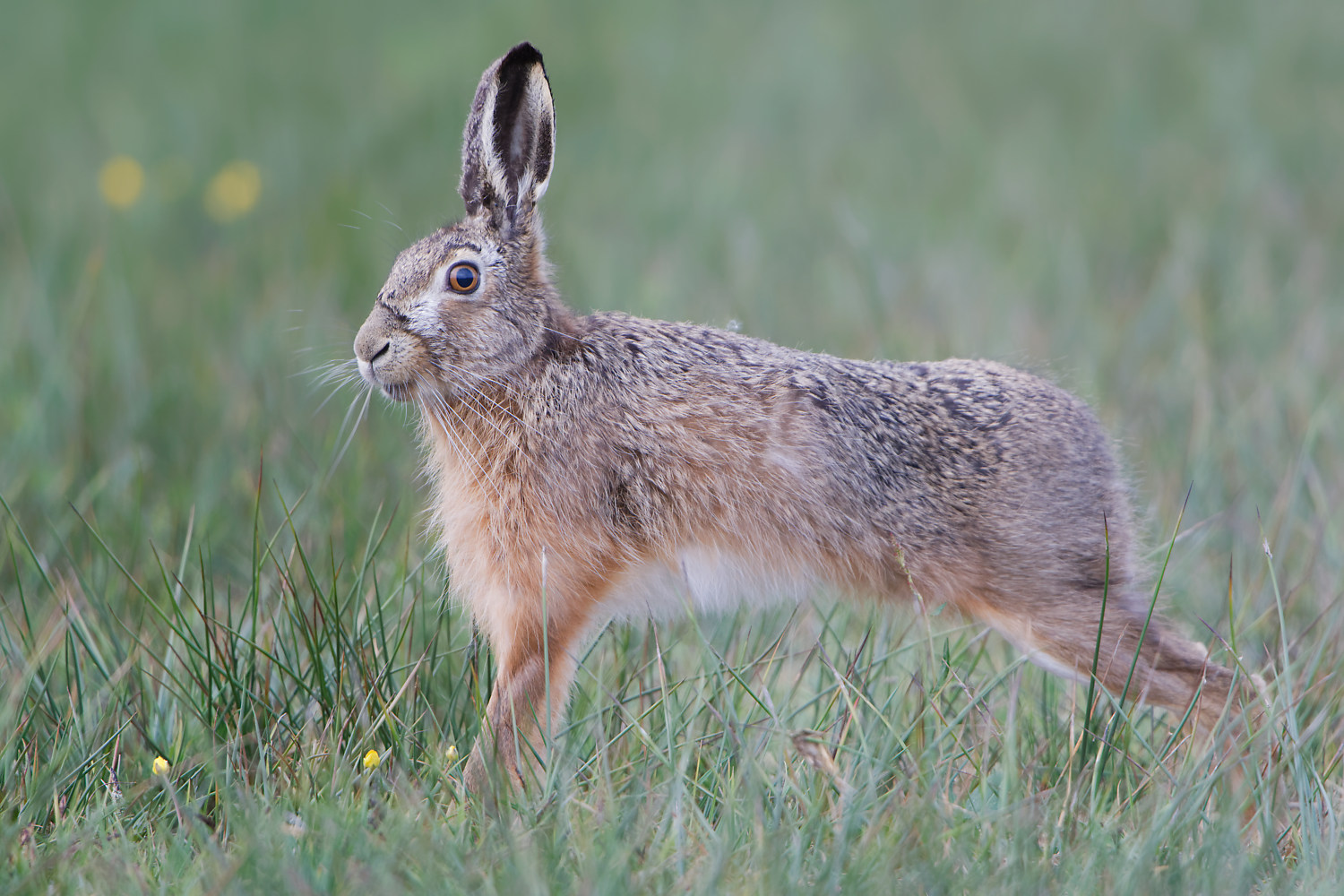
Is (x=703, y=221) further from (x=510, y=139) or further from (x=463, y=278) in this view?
(x=463, y=278)

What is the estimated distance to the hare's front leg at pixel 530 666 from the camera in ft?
11.2

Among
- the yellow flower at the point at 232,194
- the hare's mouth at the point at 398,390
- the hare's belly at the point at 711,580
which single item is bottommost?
the hare's belly at the point at 711,580

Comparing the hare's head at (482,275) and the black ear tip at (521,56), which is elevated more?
the black ear tip at (521,56)

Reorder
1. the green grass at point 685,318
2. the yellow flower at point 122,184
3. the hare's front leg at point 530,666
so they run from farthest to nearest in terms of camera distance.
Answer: the yellow flower at point 122,184
the hare's front leg at point 530,666
the green grass at point 685,318

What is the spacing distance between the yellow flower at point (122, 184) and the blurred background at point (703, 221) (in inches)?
1.4

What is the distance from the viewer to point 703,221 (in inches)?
314

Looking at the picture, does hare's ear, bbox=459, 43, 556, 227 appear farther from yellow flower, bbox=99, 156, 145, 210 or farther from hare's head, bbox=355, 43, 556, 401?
yellow flower, bbox=99, 156, 145, 210

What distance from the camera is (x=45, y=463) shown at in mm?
5051

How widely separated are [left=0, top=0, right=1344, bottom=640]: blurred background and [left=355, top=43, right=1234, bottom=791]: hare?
54cm

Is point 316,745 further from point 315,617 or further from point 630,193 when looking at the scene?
point 630,193

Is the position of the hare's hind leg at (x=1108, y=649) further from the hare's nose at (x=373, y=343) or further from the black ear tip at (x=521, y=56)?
the black ear tip at (x=521, y=56)

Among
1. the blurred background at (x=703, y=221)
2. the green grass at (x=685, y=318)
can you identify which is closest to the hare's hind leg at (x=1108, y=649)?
the green grass at (x=685, y=318)

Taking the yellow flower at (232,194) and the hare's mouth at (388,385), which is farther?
the yellow flower at (232,194)

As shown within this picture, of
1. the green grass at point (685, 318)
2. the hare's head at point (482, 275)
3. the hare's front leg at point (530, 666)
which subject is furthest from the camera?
the hare's head at point (482, 275)
